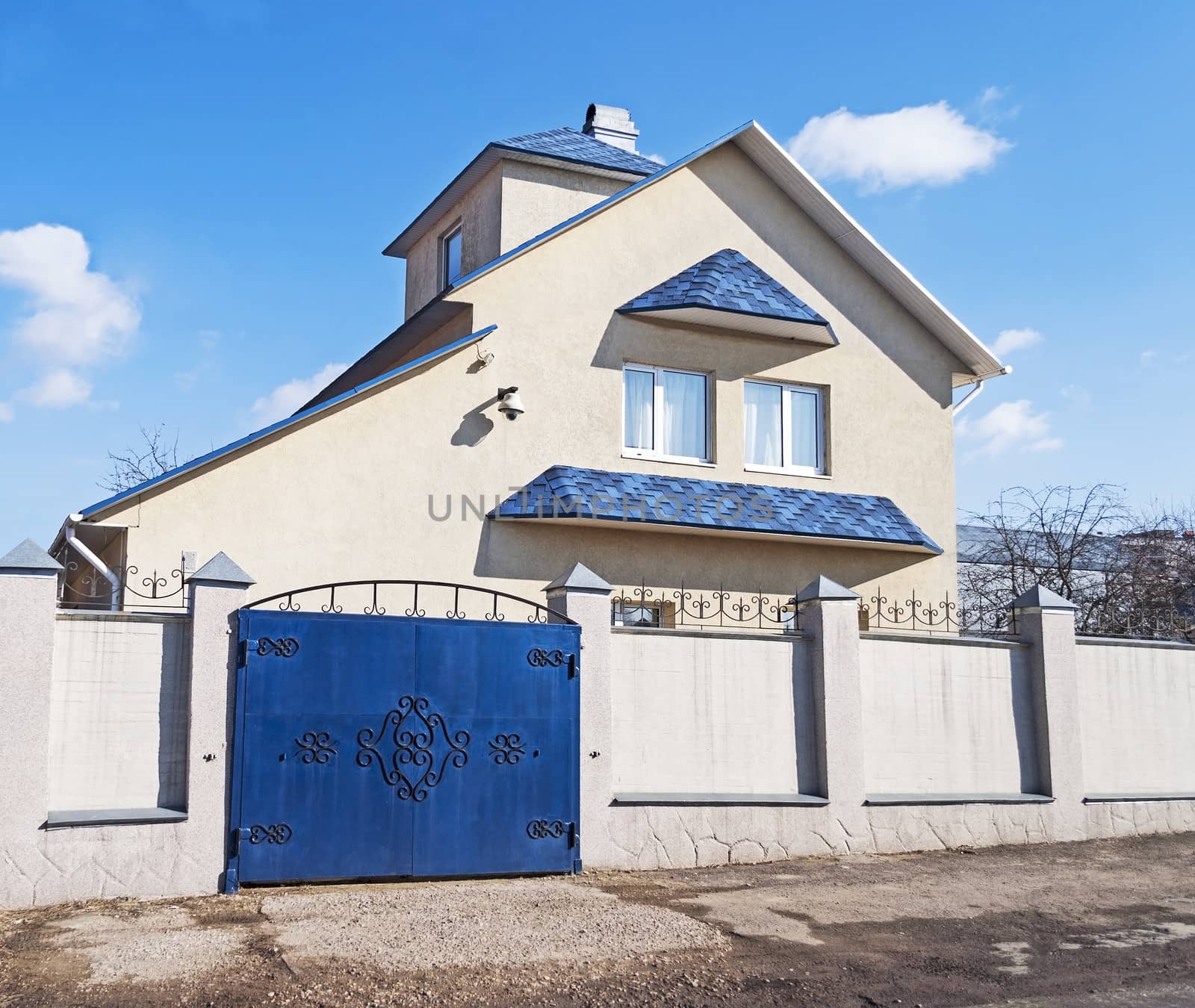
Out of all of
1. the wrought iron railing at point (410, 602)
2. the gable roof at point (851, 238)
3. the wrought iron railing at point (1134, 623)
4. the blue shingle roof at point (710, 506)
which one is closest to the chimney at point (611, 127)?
the gable roof at point (851, 238)

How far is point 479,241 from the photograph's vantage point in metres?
17.5

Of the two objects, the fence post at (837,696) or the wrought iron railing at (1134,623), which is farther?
the wrought iron railing at (1134,623)

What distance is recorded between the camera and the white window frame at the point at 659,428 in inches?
591

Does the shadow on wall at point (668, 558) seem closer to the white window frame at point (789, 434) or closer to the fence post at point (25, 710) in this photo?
the white window frame at point (789, 434)

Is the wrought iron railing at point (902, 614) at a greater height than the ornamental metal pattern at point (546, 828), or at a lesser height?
greater

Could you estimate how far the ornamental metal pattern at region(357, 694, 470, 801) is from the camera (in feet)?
30.6

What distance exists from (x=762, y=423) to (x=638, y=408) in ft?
5.92

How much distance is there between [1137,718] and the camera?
13000mm

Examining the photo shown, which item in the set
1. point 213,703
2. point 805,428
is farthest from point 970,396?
point 213,703

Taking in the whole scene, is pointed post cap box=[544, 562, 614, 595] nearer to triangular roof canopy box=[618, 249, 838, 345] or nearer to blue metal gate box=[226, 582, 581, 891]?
blue metal gate box=[226, 582, 581, 891]

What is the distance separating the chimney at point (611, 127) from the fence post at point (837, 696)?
36.8ft

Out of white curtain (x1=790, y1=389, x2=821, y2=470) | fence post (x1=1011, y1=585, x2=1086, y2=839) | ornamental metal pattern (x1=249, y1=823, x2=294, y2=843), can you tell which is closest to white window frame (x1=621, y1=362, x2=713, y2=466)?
white curtain (x1=790, y1=389, x2=821, y2=470)

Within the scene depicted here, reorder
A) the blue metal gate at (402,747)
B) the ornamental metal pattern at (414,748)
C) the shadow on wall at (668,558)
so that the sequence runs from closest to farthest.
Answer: the blue metal gate at (402,747) → the ornamental metal pattern at (414,748) → the shadow on wall at (668,558)

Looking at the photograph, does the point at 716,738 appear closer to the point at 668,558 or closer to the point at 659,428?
the point at 668,558
